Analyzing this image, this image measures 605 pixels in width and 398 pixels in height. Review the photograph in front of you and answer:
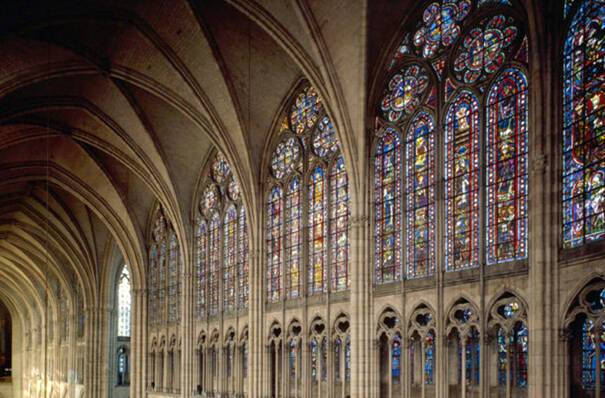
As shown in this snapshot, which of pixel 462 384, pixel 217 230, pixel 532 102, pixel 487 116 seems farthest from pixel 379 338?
pixel 217 230

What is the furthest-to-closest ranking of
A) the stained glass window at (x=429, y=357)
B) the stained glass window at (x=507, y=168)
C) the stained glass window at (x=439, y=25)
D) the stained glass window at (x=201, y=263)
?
the stained glass window at (x=201, y=263) < the stained glass window at (x=439, y=25) < the stained glass window at (x=429, y=357) < the stained glass window at (x=507, y=168)

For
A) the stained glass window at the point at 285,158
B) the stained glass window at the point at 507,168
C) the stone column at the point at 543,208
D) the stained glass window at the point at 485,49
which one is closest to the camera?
the stone column at the point at 543,208

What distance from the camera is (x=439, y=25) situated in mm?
20625

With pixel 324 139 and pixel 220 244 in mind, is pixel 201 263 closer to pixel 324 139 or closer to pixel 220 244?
pixel 220 244

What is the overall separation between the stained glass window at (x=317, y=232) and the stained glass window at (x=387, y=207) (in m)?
3.34

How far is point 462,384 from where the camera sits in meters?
18.2

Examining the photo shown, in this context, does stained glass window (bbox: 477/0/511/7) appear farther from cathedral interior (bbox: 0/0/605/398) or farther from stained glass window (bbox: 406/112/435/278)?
stained glass window (bbox: 406/112/435/278)

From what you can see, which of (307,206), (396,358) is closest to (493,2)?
(396,358)

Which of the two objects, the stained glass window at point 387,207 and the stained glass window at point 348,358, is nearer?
the stained glass window at point 387,207

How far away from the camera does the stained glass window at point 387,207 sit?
70.7ft

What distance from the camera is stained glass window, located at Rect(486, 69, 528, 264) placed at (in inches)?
687

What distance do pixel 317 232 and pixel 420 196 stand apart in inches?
226

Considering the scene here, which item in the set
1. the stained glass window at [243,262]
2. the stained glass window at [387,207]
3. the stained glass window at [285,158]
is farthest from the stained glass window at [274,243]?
the stained glass window at [387,207]

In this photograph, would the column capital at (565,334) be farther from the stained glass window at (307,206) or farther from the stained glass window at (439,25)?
the stained glass window at (307,206)
